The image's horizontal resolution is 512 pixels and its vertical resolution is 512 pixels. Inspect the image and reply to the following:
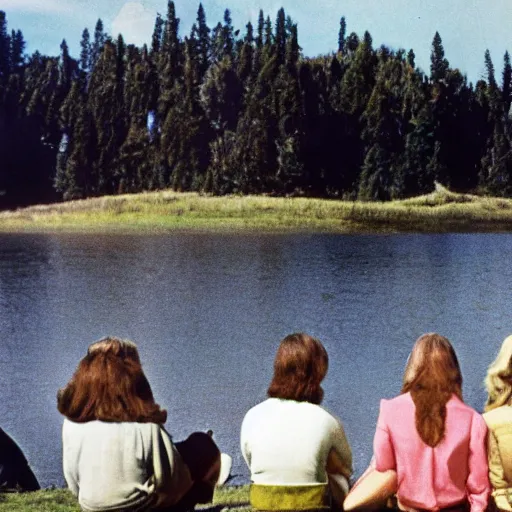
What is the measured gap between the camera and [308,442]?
3311 mm

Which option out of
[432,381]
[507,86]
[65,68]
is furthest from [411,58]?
[432,381]

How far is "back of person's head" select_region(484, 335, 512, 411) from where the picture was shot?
3.12 metres

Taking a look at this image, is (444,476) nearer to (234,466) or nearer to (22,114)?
(234,466)

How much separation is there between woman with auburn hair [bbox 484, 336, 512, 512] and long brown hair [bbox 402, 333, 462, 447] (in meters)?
0.15

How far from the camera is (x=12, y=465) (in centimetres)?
527

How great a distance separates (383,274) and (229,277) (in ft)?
10.7

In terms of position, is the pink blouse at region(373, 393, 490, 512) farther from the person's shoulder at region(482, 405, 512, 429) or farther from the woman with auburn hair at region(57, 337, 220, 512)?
the woman with auburn hair at region(57, 337, 220, 512)

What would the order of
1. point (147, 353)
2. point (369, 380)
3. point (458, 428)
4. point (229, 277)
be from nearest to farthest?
1. point (458, 428)
2. point (369, 380)
3. point (147, 353)
4. point (229, 277)

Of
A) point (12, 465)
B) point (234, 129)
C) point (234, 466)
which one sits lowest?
point (234, 466)

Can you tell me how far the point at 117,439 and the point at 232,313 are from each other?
1257cm

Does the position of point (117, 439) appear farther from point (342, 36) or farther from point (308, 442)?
point (342, 36)

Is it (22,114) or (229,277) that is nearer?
(229,277)

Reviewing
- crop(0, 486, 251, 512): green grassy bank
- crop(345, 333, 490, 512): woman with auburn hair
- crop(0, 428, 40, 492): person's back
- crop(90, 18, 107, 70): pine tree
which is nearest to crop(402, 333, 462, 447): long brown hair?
crop(345, 333, 490, 512): woman with auburn hair

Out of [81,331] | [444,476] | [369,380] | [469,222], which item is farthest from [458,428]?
[469,222]
